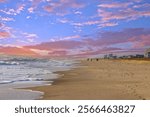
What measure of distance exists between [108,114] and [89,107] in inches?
35.8

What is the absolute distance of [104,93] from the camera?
12.5 m

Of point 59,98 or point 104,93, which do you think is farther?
point 104,93

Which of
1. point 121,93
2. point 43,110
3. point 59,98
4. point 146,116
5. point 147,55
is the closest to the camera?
point 146,116

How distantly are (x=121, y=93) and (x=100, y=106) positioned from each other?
3.38m

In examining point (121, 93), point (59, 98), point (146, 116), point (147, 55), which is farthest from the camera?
point (147, 55)

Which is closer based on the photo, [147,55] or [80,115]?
[80,115]

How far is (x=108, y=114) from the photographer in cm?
828

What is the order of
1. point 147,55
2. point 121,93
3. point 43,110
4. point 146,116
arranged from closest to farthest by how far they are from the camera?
point 146,116 < point 43,110 < point 121,93 < point 147,55

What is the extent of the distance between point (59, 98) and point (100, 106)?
2.47 m

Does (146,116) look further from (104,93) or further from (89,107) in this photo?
(104,93)

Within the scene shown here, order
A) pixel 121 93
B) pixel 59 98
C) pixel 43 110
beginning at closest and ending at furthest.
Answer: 1. pixel 43 110
2. pixel 59 98
3. pixel 121 93

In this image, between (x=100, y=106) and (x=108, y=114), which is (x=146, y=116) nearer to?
(x=108, y=114)

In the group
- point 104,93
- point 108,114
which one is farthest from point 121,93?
point 108,114

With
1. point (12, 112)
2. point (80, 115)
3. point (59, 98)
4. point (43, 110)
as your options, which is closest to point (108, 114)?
point (80, 115)
